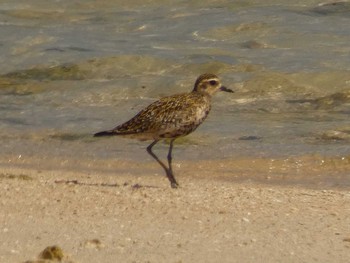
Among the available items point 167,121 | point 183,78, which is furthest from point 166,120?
point 183,78

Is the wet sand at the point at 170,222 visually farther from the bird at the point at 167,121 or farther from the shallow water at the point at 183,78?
the shallow water at the point at 183,78

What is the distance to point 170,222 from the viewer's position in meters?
6.85

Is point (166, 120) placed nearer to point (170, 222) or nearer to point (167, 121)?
→ point (167, 121)

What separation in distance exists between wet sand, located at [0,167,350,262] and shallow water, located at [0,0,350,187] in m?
1.49

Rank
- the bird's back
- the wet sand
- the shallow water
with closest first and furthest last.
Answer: the wet sand, the bird's back, the shallow water

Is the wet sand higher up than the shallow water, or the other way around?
the wet sand

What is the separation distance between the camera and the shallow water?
10.3 m

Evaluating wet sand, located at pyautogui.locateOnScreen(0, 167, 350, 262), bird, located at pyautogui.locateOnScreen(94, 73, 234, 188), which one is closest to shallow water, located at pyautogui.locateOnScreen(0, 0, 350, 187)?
bird, located at pyautogui.locateOnScreen(94, 73, 234, 188)

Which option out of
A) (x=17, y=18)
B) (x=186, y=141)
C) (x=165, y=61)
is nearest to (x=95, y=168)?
(x=186, y=141)

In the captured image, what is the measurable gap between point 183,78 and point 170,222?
7.11 m

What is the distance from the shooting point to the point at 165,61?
1456 centimetres

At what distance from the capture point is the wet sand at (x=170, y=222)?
6.08 m

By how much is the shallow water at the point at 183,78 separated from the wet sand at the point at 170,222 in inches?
58.8

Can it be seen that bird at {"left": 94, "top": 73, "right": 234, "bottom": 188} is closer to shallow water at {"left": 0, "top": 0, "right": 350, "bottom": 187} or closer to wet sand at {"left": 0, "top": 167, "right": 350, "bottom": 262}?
wet sand at {"left": 0, "top": 167, "right": 350, "bottom": 262}
